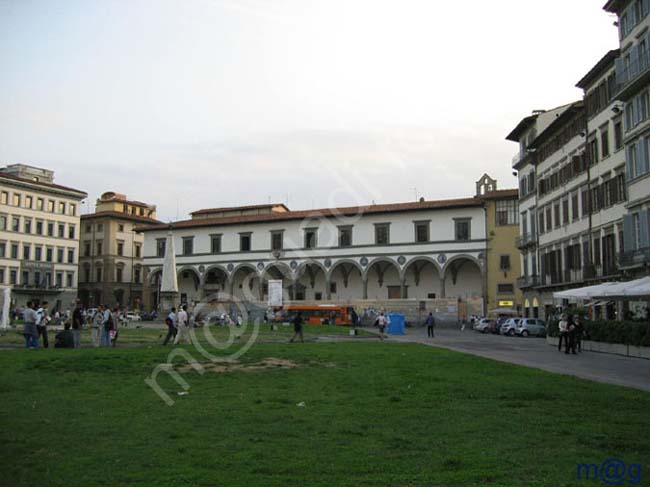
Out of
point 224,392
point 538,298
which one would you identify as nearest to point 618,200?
point 538,298

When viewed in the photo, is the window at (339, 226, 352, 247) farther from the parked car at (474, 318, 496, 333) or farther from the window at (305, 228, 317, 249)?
the parked car at (474, 318, 496, 333)

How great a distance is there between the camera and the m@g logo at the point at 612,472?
19.6ft

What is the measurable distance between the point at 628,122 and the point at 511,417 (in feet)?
95.8

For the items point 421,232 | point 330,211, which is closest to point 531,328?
point 421,232

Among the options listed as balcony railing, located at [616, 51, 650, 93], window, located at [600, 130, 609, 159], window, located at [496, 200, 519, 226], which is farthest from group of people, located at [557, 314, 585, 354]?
window, located at [496, 200, 519, 226]

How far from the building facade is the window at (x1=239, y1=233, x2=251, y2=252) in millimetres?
107

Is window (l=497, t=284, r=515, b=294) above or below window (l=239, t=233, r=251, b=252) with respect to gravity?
below

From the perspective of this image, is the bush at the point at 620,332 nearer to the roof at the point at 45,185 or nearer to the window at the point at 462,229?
the window at the point at 462,229

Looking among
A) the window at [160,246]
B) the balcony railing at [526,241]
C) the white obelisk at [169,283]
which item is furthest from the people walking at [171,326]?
the window at [160,246]

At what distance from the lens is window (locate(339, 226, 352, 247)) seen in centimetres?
7019

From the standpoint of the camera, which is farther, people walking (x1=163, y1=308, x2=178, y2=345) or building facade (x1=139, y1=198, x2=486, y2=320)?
building facade (x1=139, y1=198, x2=486, y2=320)

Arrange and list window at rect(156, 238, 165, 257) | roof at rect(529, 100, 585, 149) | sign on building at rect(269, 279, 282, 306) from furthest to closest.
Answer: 1. window at rect(156, 238, 165, 257)
2. sign on building at rect(269, 279, 282, 306)
3. roof at rect(529, 100, 585, 149)

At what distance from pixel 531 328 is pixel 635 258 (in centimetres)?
1201

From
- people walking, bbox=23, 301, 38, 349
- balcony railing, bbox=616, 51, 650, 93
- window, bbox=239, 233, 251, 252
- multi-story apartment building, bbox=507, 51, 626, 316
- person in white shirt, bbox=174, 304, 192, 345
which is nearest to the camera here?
people walking, bbox=23, 301, 38, 349
